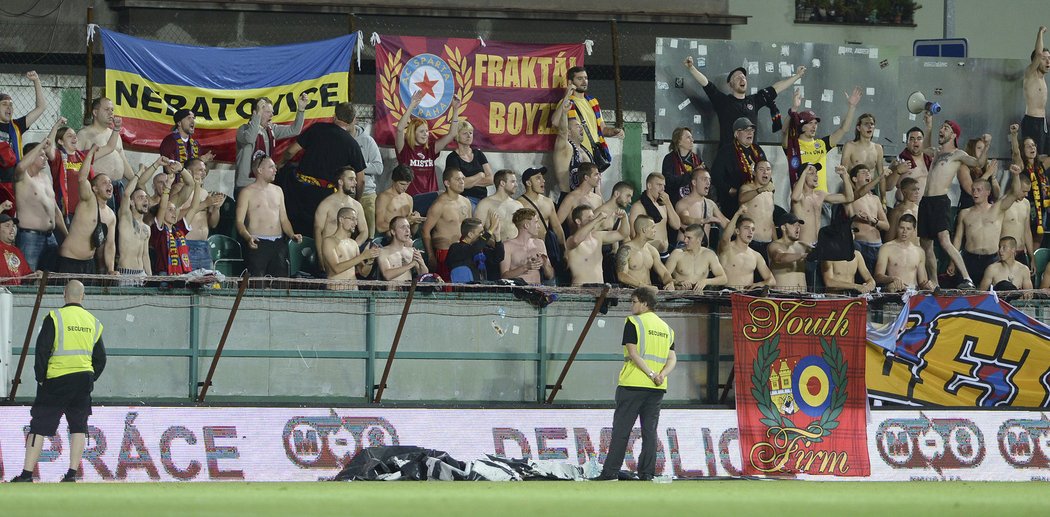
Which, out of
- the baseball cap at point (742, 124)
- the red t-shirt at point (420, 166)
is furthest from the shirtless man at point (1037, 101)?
the red t-shirt at point (420, 166)

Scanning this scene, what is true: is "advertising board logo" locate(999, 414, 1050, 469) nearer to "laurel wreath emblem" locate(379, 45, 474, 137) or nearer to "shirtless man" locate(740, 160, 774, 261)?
"shirtless man" locate(740, 160, 774, 261)

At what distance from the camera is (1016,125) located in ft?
65.7

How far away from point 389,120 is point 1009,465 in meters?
8.21

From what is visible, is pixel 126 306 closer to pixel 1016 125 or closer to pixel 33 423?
pixel 33 423

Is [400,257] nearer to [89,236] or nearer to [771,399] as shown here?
[89,236]

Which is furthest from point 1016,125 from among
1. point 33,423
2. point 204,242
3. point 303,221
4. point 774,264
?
point 33,423

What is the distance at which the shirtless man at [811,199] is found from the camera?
58.7 feet

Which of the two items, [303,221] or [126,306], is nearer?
[126,306]

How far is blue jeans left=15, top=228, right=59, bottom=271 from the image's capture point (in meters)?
14.9

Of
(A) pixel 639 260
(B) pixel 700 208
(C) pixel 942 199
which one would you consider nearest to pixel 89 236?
(A) pixel 639 260

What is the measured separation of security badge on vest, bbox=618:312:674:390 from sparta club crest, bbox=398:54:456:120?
5.77 m

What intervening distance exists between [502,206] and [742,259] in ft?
9.22

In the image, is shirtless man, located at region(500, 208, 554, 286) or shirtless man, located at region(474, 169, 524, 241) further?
shirtless man, located at region(474, 169, 524, 241)

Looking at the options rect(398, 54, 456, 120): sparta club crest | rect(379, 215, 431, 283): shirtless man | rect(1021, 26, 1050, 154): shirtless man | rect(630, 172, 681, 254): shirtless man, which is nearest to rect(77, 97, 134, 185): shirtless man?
rect(379, 215, 431, 283): shirtless man
